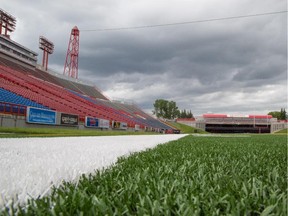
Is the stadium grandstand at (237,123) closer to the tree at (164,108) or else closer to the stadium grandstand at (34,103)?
the tree at (164,108)

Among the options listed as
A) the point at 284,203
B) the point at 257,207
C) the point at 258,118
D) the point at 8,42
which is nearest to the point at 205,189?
the point at 257,207

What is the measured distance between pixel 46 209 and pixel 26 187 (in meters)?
0.66

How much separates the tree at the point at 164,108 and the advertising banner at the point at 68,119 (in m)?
90.6

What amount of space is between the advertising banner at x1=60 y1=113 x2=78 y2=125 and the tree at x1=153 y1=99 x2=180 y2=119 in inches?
3565

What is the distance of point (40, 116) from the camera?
70.5ft

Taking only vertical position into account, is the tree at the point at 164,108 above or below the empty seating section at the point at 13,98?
above

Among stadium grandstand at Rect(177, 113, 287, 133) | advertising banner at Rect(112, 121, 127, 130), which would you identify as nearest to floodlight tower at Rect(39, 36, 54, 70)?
advertising banner at Rect(112, 121, 127, 130)

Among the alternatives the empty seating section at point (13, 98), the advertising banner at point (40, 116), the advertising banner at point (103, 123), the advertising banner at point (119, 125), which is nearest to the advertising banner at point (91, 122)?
the advertising banner at point (103, 123)

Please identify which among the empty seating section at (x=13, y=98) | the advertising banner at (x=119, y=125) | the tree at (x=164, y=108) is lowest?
the advertising banner at (x=119, y=125)

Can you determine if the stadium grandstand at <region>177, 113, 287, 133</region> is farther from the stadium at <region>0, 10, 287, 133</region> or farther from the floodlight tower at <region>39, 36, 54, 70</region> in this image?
the floodlight tower at <region>39, 36, 54, 70</region>

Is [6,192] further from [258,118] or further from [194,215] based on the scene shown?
[258,118]

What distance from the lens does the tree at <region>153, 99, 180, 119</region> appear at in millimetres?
116875

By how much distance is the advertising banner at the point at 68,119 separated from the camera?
2442 centimetres

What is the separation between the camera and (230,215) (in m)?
1.33
